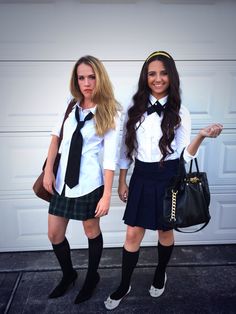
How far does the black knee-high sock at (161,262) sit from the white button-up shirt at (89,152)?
0.67 m

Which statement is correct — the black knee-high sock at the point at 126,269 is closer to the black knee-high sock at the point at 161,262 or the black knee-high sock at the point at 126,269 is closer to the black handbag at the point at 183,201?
the black knee-high sock at the point at 161,262

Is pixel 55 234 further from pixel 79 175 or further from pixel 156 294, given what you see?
pixel 156 294

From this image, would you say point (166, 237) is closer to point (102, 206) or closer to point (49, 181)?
point (102, 206)

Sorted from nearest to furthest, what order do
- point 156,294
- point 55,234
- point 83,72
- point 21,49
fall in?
point 83,72 < point 55,234 < point 156,294 < point 21,49

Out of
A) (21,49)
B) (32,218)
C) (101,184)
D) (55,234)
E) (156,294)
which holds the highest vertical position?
Result: (21,49)

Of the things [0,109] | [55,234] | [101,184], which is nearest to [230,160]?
[101,184]

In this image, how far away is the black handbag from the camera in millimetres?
1685

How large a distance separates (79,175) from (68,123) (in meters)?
0.33

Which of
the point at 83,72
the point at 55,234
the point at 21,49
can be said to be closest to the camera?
the point at 83,72

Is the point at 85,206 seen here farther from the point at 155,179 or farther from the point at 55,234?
the point at 155,179

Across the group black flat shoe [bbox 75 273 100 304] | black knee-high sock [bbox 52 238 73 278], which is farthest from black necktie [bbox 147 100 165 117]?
black flat shoe [bbox 75 273 100 304]

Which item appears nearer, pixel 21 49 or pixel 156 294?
pixel 156 294

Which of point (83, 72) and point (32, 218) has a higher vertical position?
point (83, 72)

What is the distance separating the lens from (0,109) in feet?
7.51
